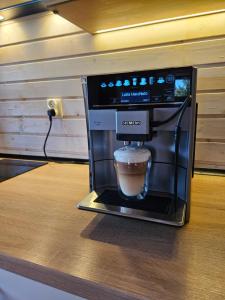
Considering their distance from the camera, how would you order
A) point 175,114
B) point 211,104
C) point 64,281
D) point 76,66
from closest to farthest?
1. point 64,281
2. point 175,114
3. point 211,104
4. point 76,66

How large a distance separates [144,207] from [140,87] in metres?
0.32

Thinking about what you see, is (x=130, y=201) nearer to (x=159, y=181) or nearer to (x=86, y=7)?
(x=159, y=181)

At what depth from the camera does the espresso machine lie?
52cm

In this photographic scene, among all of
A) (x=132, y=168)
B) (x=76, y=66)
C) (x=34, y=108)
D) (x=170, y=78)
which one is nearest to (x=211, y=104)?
(x=170, y=78)

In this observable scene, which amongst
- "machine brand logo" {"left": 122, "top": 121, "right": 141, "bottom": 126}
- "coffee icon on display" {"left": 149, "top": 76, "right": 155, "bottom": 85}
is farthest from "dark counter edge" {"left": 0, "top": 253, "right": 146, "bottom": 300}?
"coffee icon on display" {"left": 149, "top": 76, "right": 155, "bottom": 85}

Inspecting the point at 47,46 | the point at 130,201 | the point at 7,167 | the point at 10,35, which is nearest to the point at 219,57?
the point at 130,201

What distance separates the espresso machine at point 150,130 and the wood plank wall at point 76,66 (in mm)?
344

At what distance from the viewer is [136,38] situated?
0.89 m

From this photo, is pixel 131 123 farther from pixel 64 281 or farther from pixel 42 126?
pixel 42 126

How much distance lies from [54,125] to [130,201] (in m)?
0.71

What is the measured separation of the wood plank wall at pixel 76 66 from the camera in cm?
82

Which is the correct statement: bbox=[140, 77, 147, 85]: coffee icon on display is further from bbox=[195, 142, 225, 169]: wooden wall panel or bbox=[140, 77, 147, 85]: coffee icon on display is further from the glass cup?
bbox=[195, 142, 225, 169]: wooden wall panel

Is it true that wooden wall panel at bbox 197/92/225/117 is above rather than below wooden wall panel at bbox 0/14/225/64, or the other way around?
below

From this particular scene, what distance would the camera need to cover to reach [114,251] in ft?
1.49
